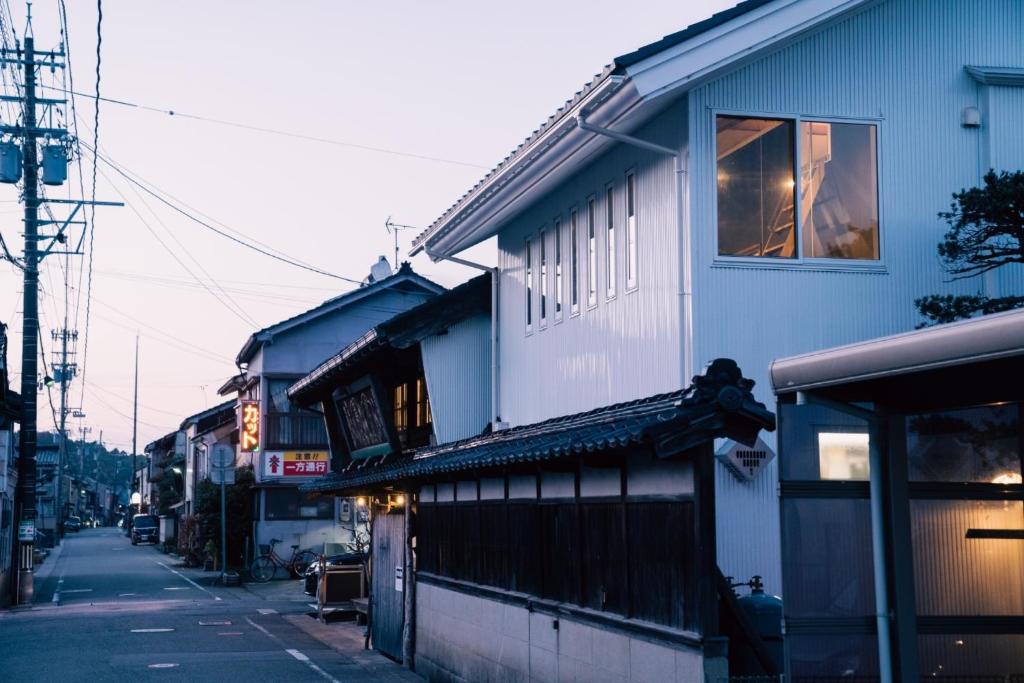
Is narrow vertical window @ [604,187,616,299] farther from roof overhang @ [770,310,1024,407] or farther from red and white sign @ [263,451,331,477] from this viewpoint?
red and white sign @ [263,451,331,477]

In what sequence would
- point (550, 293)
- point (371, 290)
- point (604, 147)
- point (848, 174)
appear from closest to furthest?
point (848, 174)
point (604, 147)
point (550, 293)
point (371, 290)

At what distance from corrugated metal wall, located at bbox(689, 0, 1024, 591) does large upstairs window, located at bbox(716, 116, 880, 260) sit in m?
0.16

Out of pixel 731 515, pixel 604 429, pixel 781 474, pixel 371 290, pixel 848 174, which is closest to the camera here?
pixel 781 474

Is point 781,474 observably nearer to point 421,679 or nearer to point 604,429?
point 604,429

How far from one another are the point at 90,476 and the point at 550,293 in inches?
6945

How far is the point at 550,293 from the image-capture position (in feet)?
55.7

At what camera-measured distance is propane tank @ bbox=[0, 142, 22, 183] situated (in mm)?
32656

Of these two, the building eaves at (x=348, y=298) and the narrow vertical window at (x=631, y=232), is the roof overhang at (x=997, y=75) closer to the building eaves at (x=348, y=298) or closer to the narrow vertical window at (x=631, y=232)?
the narrow vertical window at (x=631, y=232)

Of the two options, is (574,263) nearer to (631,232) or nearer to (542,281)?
(542,281)

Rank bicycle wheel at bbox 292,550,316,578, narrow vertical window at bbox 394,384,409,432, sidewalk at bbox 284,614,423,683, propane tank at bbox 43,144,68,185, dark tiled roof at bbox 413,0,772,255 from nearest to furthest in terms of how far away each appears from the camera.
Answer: dark tiled roof at bbox 413,0,772,255
sidewalk at bbox 284,614,423,683
narrow vertical window at bbox 394,384,409,432
propane tank at bbox 43,144,68,185
bicycle wheel at bbox 292,550,316,578

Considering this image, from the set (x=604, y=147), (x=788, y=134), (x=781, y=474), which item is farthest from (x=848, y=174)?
(x=781, y=474)

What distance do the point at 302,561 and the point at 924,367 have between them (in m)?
38.1

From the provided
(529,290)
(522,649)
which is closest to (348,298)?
(529,290)

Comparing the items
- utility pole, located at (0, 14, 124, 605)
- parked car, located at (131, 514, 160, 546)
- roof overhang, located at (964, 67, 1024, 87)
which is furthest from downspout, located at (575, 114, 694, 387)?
parked car, located at (131, 514, 160, 546)
